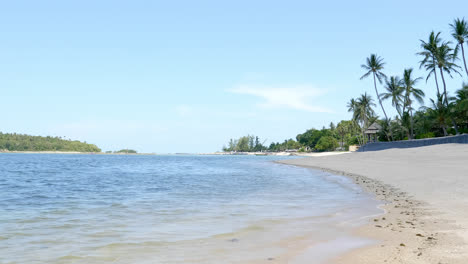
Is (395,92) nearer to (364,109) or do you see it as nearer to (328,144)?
(364,109)

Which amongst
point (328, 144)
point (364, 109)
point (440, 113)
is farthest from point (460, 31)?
point (328, 144)

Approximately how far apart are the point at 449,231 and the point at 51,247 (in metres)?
7.15

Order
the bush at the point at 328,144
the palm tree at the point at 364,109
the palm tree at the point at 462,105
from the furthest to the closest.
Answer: the bush at the point at 328,144 → the palm tree at the point at 364,109 → the palm tree at the point at 462,105

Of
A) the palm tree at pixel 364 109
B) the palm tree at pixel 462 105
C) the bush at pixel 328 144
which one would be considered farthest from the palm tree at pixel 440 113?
the bush at pixel 328 144

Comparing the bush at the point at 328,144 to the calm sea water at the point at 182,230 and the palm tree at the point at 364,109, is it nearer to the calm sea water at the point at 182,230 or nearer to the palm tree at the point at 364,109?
the palm tree at the point at 364,109

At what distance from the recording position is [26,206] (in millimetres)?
12414

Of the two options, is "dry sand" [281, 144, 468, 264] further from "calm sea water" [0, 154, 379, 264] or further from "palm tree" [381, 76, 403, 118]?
"palm tree" [381, 76, 403, 118]

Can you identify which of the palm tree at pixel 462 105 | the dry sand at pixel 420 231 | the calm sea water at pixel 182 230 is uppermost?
the palm tree at pixel 462 105

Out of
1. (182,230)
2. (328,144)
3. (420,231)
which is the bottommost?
(182,230)

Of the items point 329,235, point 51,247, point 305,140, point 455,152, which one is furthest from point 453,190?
point 305,140

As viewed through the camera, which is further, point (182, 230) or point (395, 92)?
point (395, 92)

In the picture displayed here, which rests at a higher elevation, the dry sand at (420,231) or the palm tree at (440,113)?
the palm tree at (440,113)

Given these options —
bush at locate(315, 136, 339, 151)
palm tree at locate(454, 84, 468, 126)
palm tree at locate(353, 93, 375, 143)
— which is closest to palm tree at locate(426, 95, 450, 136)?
palm tree at locate(454, 84, 468, 126)

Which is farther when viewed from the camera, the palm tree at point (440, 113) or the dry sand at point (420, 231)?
the palm tree at point (440, 113)
